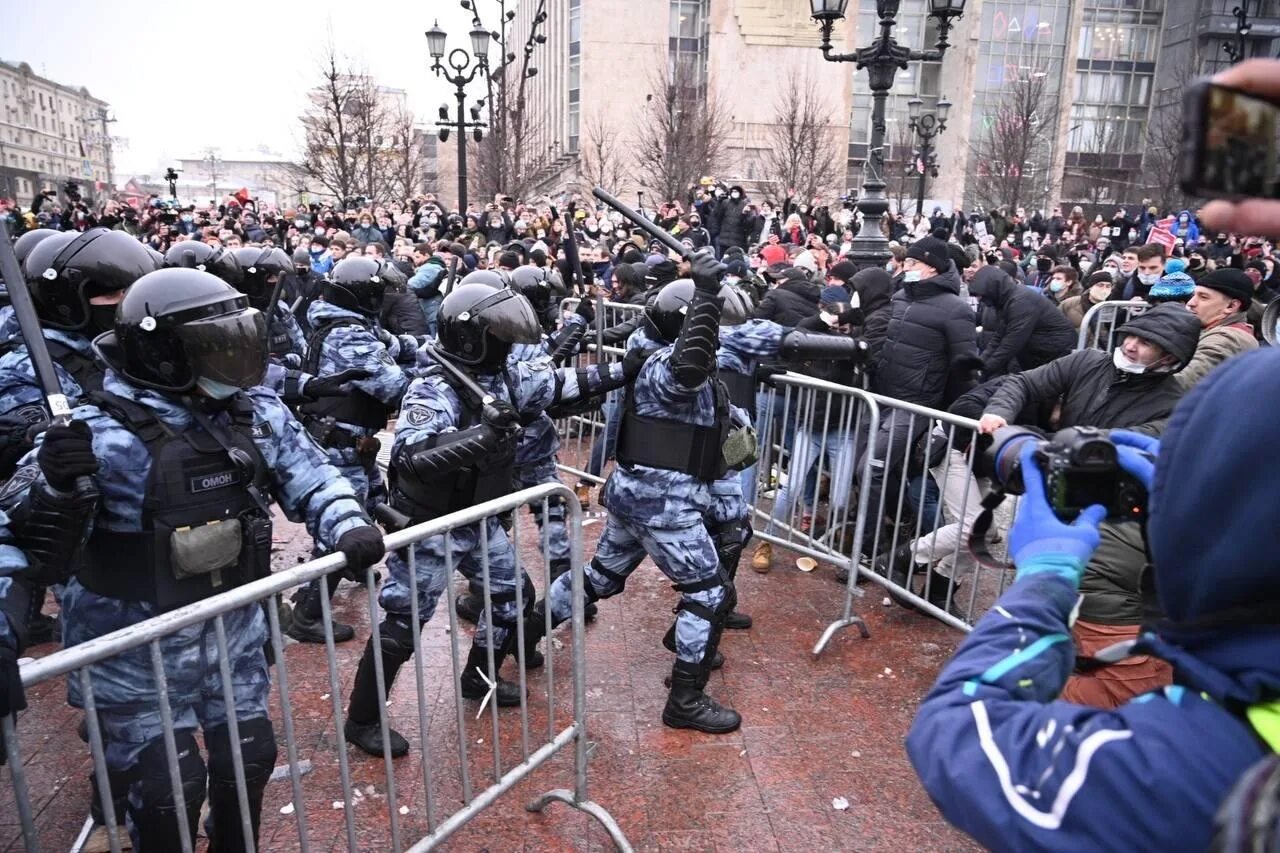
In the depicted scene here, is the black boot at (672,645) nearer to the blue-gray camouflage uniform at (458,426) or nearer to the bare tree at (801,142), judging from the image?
the blue-gray camouflage uniform at (458,426)

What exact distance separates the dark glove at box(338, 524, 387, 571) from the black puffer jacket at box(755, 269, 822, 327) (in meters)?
4.69

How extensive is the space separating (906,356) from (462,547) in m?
3.33

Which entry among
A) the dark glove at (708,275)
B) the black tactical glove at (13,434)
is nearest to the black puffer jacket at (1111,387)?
the dark glove at (708,275)

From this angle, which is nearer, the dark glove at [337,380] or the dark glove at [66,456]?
the dark glove at [66,456]

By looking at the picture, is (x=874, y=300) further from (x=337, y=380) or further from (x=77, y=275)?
(x=77, y=275)

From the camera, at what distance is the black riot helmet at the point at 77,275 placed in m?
4.14

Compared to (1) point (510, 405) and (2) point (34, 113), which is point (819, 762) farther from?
(2) point (34, 113)

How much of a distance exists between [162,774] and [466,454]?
4.96 feet

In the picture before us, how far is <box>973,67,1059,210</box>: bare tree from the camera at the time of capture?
2938 cm

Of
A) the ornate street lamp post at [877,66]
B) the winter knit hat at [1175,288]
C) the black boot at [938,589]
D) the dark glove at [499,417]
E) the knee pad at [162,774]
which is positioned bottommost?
the black boot at [938,589]

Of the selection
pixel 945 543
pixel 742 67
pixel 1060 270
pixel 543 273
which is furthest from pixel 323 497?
pixel 742 67

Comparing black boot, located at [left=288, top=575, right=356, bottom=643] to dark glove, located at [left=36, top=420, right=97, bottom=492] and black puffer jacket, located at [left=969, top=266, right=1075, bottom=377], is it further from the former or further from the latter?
black puffer jacket, located at [left=969, top=266, right=1075, bottom=377]

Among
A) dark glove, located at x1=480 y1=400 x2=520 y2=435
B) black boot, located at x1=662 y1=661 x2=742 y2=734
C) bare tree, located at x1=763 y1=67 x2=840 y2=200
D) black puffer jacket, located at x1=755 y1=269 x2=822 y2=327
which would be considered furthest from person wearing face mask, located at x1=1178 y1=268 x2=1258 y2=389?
bare tree, located at x1=763 y1=67 x2=840 y2=200

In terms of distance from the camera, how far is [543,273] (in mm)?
7430
